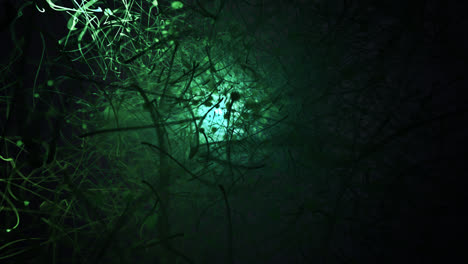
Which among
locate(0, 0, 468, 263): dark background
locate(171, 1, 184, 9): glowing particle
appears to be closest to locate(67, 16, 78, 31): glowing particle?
locate(0, 0, 468, 263): dark background

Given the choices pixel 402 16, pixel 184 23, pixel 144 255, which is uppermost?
pixel 184 23

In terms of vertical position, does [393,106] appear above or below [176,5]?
below

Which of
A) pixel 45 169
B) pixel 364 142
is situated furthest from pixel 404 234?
pixel 45 169

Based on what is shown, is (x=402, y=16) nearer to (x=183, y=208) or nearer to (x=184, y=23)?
(x=184, y=23)

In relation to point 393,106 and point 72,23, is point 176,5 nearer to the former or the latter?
point 72,23

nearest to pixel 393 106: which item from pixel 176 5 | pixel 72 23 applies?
pixel 176 5

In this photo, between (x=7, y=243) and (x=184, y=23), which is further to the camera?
(x=184, y=23)

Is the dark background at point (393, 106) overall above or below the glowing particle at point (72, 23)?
below

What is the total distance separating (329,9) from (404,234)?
25.9 inches

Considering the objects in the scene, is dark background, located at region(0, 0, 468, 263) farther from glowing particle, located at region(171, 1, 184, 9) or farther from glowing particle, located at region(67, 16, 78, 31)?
glowing particle, located at region(171, 1, 184, 9)

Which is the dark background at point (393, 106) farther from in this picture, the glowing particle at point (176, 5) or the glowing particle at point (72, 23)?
the glowing particle at point (176, 5)

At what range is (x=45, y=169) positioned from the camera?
1.95 ft

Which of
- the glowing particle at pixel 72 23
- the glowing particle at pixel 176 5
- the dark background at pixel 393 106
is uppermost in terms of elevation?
the glowing particle at pixel 176 5

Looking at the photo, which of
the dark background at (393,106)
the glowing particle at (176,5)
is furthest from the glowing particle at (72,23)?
the glowing particle at (176,5)
